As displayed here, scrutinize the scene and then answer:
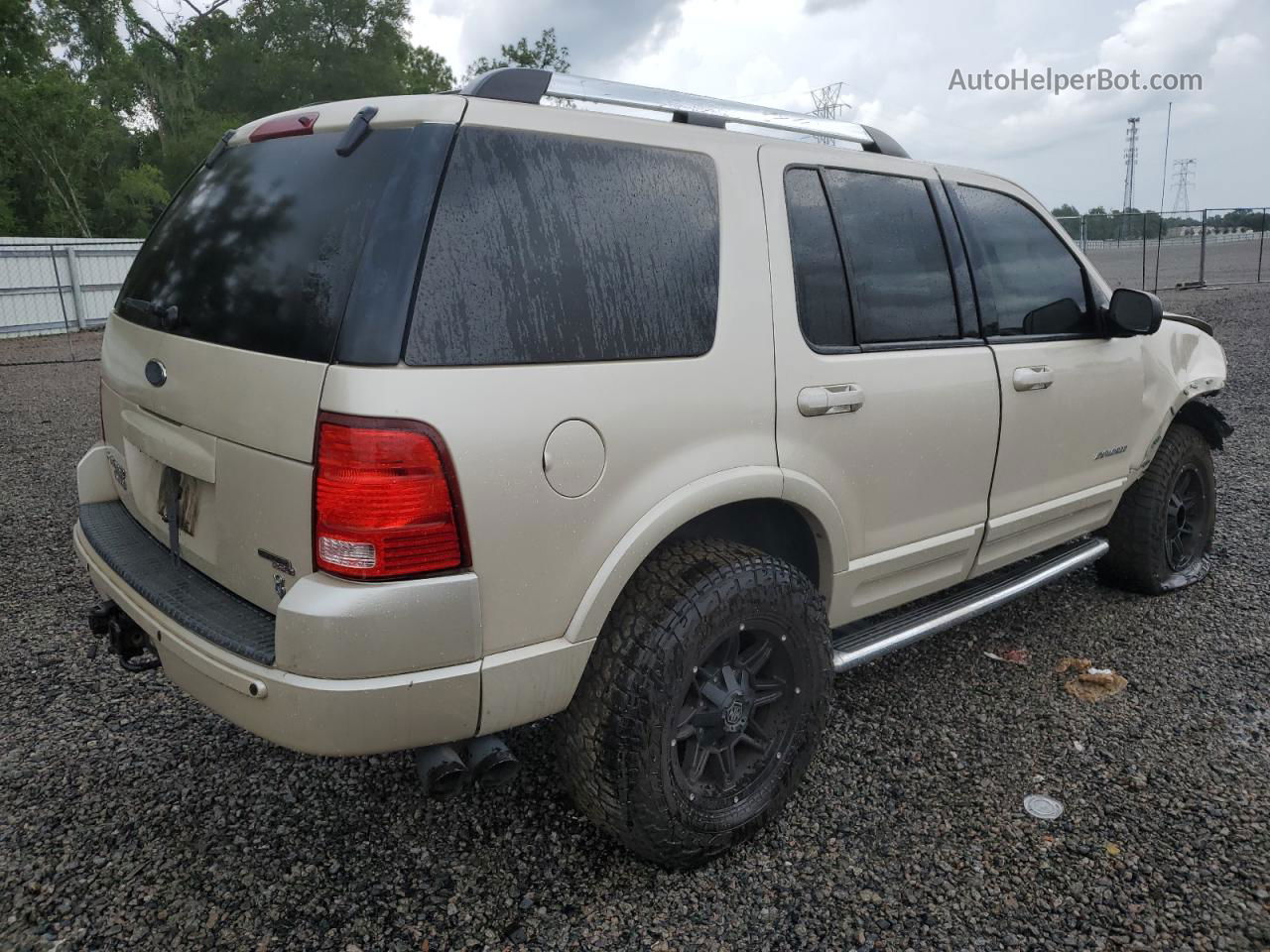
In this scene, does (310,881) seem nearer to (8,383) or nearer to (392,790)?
(392,790)

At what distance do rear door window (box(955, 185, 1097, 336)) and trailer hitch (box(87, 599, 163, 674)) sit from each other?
2.84 meters

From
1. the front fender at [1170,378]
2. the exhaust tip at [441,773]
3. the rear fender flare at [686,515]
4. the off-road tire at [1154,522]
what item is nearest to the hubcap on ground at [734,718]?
the rear fender flare at [686,515]

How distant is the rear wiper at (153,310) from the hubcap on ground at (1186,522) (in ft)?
13.7

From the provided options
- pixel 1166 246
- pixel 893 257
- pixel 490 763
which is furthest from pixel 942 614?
pixel 1166 246

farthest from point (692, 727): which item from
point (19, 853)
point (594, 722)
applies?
point (19, 853)

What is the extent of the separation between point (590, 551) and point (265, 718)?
800mm

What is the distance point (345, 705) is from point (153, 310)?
1291mm

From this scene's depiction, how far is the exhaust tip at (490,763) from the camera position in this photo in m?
2.08

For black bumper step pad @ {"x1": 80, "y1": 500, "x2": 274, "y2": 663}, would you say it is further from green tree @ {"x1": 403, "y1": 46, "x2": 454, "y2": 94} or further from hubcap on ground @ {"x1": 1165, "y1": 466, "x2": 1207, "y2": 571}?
green tree @ {"x1": 403, "y1": 46, "x2": 454, "y2": 94}

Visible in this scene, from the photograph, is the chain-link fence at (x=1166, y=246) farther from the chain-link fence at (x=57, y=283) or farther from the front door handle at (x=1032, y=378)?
the chain-link fence at (x=57, y=283)

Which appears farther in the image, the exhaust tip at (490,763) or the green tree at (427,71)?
the green tree at (427,71)

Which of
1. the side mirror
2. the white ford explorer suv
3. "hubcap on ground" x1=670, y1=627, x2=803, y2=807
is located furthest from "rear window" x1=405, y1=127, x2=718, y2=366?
the side mirror

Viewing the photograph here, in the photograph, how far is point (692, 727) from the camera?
2371 millimetres

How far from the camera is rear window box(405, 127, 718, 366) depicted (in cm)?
197
